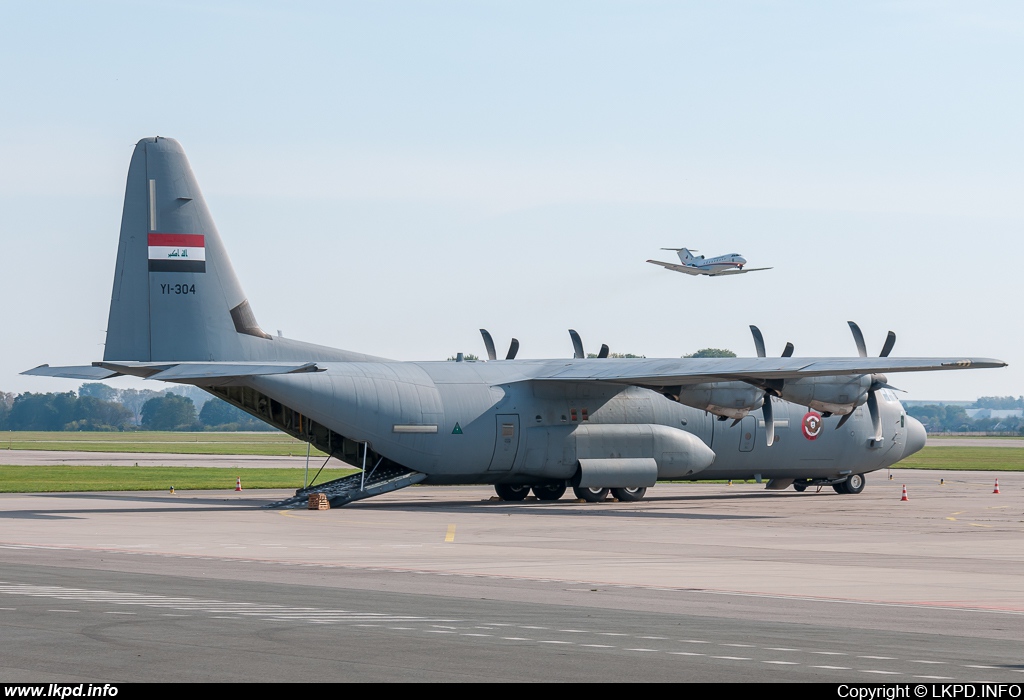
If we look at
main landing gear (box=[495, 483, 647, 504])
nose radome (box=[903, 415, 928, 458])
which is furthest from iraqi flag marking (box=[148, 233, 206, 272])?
nose radome (box=[903, 415, 928, 458])

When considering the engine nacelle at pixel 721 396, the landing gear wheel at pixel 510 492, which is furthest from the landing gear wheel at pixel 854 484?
the landing gear wheel at pixel 510 492

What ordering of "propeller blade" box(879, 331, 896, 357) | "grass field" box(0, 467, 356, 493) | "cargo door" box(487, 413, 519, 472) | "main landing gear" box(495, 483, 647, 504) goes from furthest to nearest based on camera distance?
"grass field" box(0, 467, 356, 493)
"main landing gear" box(495, 483, 647, 504)
"propeller blade" box(879, 331, 896, 357)
"cargo door" box(487, 413, 519, 472)

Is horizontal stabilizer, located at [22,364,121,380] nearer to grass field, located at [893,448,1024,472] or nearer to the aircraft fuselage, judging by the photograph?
the aircraft fuselage

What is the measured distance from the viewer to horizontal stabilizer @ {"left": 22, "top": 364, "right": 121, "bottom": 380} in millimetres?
32031

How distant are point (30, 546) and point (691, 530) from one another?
13.3 metres

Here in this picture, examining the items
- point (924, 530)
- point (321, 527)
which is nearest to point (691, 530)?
point (924, 530)

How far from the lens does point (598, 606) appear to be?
50.4ft

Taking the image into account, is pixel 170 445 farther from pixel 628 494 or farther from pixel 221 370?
pixel 221 370

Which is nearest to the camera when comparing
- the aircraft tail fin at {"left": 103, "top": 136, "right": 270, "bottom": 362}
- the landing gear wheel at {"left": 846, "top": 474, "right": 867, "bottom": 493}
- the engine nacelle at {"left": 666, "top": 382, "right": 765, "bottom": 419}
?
the aircraft tail fin at {"left": 103, "top": 136, "right": 270, "bottom": 362}

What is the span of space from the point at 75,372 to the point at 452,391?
31.4 feet

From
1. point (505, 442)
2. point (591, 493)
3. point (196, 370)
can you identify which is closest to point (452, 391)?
point (505, 442)

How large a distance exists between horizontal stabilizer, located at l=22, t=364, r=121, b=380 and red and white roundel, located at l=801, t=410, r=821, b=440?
20.7 meters

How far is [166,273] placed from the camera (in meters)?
32.6

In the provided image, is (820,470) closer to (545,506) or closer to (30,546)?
(545,506)
